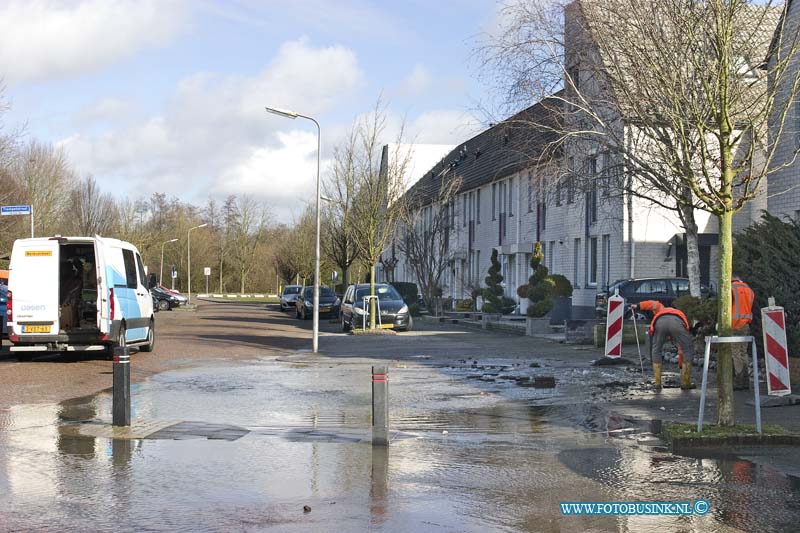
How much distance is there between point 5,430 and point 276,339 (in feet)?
65.4

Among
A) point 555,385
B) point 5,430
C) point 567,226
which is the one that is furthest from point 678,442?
point 567,226

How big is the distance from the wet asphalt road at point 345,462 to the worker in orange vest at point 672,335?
1278mm

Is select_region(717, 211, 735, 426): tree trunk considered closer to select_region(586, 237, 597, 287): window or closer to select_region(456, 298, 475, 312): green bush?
select_region(586, 237, 597, 287): window

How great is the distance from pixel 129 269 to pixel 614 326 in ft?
35.7

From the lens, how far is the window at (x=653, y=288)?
101 feet

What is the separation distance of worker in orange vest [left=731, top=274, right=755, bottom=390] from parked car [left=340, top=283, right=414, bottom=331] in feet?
64.1

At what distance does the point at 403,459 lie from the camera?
995 centimetres

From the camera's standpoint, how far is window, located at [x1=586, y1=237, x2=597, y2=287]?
37125mm

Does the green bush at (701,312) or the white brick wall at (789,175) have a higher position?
the white brick wall at (789,175)

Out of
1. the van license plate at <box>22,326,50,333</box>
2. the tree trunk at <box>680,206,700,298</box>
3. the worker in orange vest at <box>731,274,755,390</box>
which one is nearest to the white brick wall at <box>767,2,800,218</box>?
the tree trunk at <box>680,206,700,298</box>

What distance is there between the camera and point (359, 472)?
9.25 metres

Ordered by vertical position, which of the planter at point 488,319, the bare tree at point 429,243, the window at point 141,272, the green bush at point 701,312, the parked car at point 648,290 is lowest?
the planter at point 488,319

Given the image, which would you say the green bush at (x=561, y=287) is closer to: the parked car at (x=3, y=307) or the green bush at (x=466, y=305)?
the green bush at (x=466, y=305)

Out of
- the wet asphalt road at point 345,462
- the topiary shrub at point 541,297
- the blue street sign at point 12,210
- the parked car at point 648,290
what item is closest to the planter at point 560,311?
the topiary shrub at point 541,297
